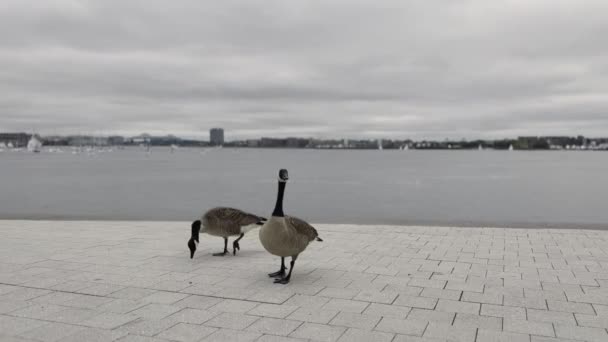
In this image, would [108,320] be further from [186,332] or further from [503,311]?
[503,311]

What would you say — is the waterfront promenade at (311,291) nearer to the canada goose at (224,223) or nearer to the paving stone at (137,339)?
the paving stone at (137,339)

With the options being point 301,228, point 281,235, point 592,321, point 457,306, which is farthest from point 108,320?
point 592,321

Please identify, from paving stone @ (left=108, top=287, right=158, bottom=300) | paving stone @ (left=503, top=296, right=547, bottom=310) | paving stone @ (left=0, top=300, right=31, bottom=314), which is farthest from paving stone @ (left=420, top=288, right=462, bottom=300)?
paving stone @ (left=0, top=300, right=31, bottom=314)

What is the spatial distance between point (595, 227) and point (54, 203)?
35.4 meters

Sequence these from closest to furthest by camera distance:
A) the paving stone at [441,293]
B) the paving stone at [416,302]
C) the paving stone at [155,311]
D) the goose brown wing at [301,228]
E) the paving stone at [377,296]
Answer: the paving stone at [155,311] → the paving stone at [416,302] → the paving stone at [377,296] → the paving stone at [441,293] → the goose brown wing at [301,228]

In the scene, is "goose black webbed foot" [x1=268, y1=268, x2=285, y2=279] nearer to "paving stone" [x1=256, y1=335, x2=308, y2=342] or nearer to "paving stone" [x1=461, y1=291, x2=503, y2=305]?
"paving stone" [x1=256, y1=335, x2=308, y2=342]

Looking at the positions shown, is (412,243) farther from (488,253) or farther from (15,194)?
(15,194)

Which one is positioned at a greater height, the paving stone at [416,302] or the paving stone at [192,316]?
the paving stone at [192,316]

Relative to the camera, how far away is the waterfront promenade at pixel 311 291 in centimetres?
566

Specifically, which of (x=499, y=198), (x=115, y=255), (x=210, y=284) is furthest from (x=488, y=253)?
(x=499, y=198)

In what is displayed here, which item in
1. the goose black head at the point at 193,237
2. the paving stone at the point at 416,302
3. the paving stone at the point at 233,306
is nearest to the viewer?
the paving stone at the point at 233,306

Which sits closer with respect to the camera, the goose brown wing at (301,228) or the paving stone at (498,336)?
the paving stone at (498,336)

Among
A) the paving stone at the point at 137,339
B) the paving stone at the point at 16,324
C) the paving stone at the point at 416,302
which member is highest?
the paving stone at the point at 16,324

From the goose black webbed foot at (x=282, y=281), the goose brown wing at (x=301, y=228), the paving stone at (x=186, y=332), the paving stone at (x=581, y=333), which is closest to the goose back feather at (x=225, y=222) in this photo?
the goose brown wing at (x=301, y=228)
